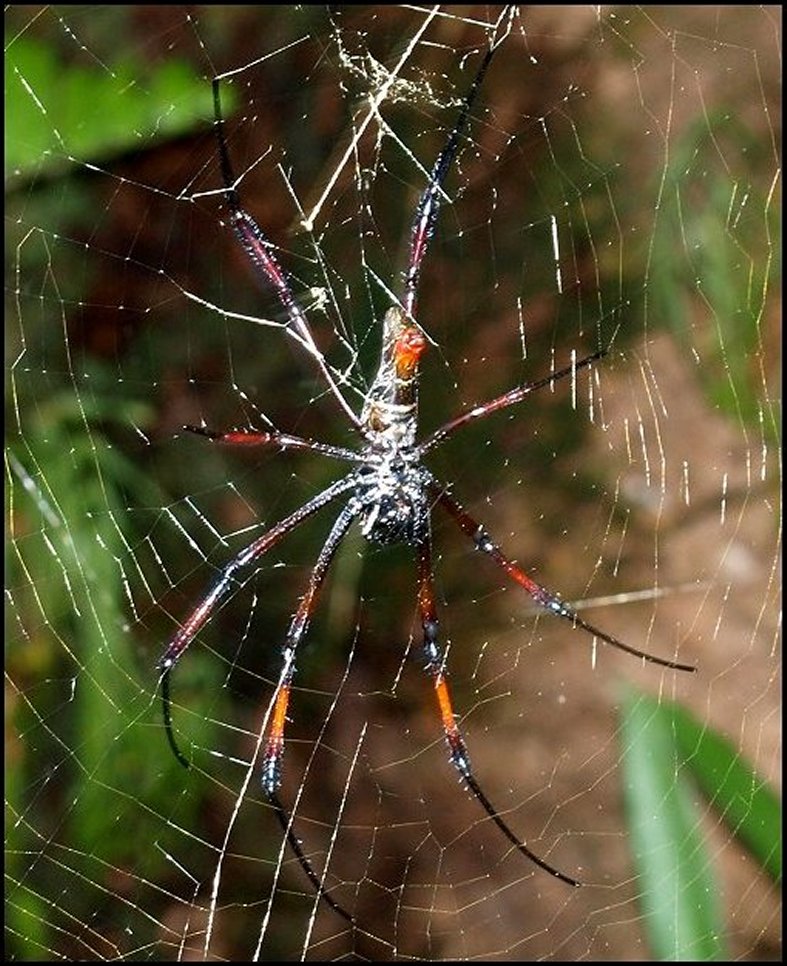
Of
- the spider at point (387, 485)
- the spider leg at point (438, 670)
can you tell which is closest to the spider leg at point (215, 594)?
the spider at point (387, 485)

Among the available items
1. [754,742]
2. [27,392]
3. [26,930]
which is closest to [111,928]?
[26,930]

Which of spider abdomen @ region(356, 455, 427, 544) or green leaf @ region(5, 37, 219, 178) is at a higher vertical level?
green leaf @ region(5, 37, 219, 178)

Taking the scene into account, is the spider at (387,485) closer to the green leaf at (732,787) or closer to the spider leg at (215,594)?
the spider leg at (215,594)

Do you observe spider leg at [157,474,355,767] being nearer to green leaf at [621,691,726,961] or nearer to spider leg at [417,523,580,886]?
spider leg at [417,523,580,886]

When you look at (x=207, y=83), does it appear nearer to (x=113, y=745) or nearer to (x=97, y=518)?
(x=97, y=518)

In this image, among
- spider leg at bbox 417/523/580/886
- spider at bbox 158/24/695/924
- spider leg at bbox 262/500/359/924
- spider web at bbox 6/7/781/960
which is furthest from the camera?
spider web at bbox 6/7/781/960

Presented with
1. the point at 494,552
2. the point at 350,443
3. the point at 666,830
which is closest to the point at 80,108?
the point at 350,443

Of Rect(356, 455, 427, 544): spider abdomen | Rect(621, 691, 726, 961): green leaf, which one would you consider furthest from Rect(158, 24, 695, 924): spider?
Rect(621, 691, 726, 961): green leaf
